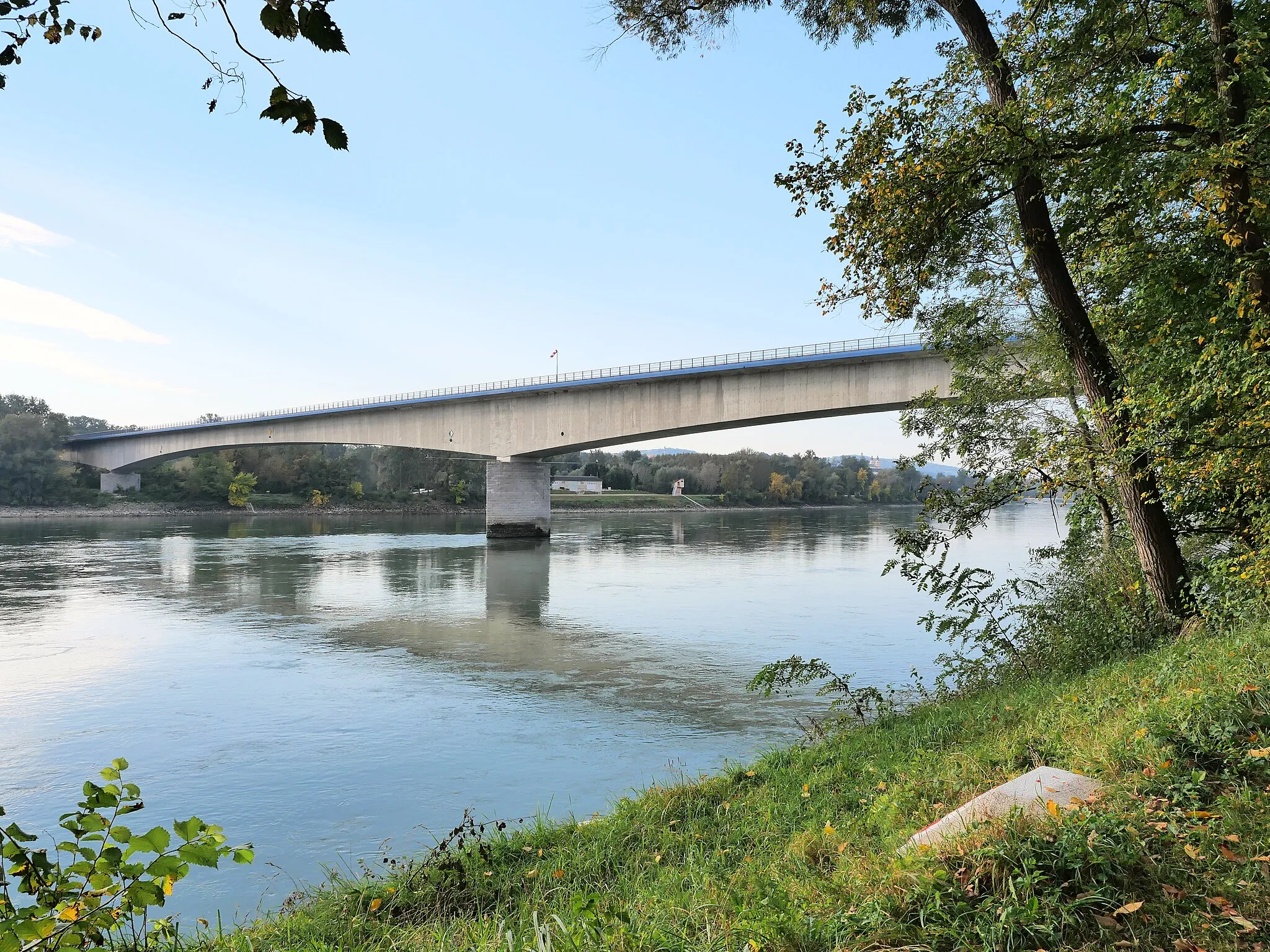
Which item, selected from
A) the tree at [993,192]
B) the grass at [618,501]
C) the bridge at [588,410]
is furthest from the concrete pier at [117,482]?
the tree at [993,192]

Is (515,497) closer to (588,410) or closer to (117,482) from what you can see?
(588,410)

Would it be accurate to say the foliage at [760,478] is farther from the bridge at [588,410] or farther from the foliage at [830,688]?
the foliage at [830,688]

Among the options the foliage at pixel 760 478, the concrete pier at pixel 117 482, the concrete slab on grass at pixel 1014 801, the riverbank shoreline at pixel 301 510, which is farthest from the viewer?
the foliage at pixel 760 478

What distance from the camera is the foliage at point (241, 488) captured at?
79394 millimetres

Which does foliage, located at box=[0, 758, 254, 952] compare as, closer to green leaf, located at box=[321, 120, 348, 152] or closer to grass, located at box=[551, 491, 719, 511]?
green leaf, located at box=[321, 120, 348, 152]

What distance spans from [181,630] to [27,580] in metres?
11.9

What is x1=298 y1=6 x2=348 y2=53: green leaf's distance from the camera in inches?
95.2

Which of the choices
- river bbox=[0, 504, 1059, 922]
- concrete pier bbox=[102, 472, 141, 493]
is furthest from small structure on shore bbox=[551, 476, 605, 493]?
river bbox=[0, 504, 1059, 922]

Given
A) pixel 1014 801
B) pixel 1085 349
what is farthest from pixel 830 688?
pixel 1014 801

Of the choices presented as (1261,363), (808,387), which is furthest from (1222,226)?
(808,387)

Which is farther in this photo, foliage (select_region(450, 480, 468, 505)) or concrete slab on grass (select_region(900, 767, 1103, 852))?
foliage (select_region(450, 480, 468, 505))

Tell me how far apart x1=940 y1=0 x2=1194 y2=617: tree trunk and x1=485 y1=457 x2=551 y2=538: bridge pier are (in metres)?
36.4

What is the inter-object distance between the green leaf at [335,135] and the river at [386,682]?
5447mm

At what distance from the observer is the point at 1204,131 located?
7086 millimetres
